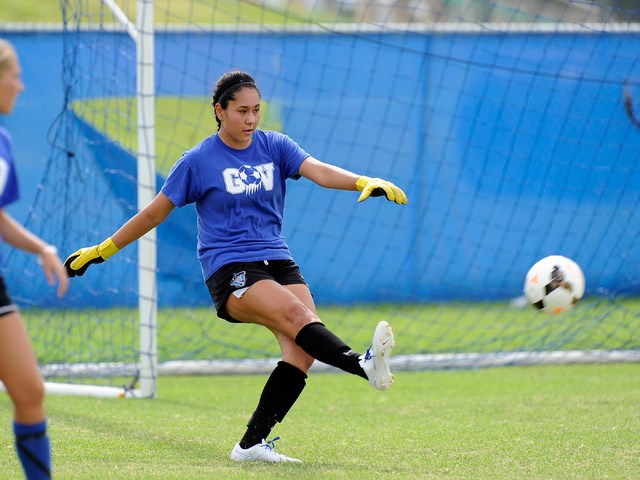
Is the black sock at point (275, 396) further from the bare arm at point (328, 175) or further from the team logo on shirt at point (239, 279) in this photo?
the bare arm at point (328, 175)

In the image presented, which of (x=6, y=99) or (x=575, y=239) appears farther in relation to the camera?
(x=575, y=239)

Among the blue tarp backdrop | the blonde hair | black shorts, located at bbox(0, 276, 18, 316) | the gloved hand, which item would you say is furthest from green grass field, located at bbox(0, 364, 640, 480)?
the blue tarp backdrop

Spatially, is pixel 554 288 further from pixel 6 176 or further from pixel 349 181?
pixel 6 176

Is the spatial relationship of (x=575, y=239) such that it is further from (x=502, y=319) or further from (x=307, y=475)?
(x=307, y=475)

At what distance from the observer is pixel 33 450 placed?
12.6 feet

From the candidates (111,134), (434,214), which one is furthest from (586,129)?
(111,134)

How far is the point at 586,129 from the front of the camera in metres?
10.0

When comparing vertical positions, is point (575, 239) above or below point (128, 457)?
above

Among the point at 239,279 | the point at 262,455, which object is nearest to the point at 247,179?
the point at 239,279

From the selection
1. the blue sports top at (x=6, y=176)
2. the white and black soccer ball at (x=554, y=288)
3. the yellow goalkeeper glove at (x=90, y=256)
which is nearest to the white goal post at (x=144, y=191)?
the yellow goalkeeper glove at (x=90, y=256)

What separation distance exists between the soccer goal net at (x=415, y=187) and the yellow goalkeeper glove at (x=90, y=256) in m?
3.22

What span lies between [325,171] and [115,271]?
518cm

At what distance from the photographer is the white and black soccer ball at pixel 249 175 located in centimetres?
515

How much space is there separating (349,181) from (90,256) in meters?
1.44
